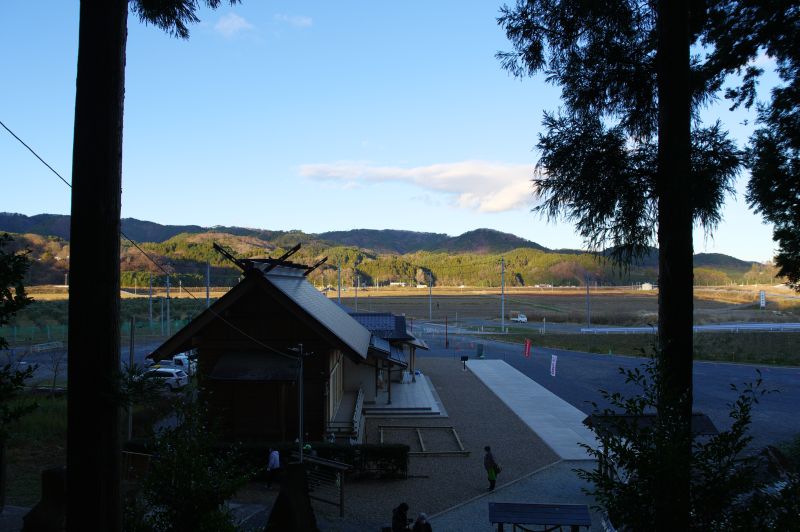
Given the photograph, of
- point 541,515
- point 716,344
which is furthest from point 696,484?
point 716,344

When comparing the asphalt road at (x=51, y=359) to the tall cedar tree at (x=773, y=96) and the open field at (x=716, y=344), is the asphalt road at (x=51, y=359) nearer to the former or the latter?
the tall cedar tree at (x=773, y=96)

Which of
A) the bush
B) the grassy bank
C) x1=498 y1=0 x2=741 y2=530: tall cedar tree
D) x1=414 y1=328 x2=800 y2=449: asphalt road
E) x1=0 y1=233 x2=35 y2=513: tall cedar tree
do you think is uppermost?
x1=498 y1=0 x2=741 y2=530: tall cedar tree

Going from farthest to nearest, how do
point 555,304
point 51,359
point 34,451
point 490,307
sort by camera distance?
point 555,304, point 490,307, point 51,359, point 34,451

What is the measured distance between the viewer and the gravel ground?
39.0ft

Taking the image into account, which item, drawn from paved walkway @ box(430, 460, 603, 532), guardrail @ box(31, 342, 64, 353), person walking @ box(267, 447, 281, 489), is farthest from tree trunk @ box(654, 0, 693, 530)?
guardrail @ box(31, 342, 64, 353)

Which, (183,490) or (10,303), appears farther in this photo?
(183,490)

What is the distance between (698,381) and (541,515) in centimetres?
2764

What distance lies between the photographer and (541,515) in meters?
9.53

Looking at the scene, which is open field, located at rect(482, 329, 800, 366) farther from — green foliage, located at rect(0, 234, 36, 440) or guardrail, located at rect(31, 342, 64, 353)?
green foliage, located at rect(0, 234, 36, 440)

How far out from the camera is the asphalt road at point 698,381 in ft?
73.4

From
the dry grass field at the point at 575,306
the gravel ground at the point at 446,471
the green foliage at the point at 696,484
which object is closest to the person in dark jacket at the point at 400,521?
the gravel ground at the point at 446,471

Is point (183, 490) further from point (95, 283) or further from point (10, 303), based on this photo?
point (10, 303)

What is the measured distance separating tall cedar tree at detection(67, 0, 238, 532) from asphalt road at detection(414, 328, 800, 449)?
19382 mm

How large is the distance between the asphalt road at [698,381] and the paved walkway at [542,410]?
0.94 meters
